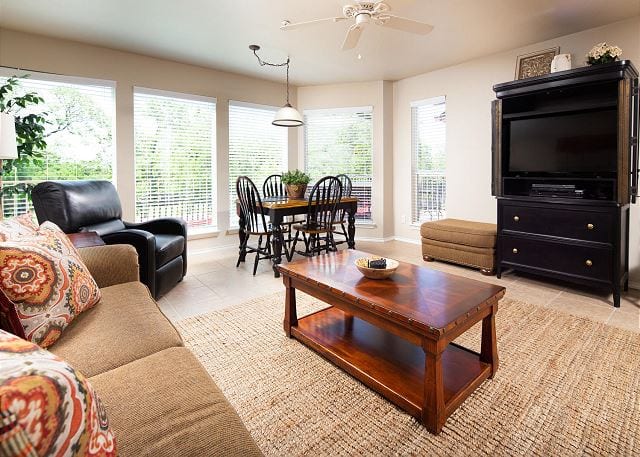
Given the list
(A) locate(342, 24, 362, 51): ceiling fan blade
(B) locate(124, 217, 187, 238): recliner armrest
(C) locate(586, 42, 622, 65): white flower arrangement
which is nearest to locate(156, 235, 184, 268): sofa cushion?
(B) locate(124, 217, 187, 238): recliner armrest

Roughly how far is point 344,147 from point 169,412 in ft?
17.9

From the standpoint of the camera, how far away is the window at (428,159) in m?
5.32

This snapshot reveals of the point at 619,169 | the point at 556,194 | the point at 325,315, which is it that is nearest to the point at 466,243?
the point at 556,194

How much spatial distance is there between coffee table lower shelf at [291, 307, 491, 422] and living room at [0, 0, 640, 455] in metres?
0.02

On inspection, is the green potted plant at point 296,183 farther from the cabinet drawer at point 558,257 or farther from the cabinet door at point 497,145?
the cabinet drawer at point 558,257

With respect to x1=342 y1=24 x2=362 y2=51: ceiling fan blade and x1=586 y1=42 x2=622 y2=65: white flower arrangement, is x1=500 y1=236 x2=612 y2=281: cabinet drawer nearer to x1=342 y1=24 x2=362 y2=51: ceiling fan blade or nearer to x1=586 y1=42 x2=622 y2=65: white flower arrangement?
x1=586 y1=42 x2=622 y2=65: white flower arrangement

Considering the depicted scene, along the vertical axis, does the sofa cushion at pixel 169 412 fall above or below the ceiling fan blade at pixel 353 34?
below

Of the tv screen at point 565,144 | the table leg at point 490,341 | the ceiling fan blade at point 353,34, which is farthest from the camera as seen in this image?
the tv screen at point 565,144

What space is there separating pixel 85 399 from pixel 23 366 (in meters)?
0.11

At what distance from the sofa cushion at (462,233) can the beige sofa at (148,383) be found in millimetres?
3354

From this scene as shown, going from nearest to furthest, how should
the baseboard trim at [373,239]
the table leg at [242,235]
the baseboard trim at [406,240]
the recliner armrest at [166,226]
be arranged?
the recliner armrest at [166,226], the table leg at [242,235], the baseboard trim at [406,240], the baseboard trim at [373,239]

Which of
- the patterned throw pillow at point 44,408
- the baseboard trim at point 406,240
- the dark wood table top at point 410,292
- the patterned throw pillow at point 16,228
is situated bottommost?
the baseboard trim at point 406,240

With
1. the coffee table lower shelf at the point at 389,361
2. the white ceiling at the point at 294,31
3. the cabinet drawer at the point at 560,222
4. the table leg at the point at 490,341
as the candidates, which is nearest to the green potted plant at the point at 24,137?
the white ceiling at the point at 294,31

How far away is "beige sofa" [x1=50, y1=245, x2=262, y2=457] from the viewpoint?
34.3 inches
